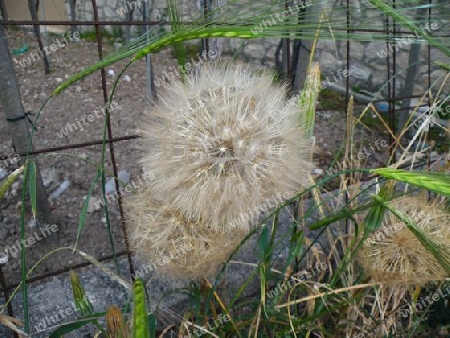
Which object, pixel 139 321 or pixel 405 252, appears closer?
pixel 139 321

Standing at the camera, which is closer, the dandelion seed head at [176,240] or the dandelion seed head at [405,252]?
the dandelion seed head at [176,240]

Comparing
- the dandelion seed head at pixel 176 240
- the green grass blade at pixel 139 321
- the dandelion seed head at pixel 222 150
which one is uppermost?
the dandelion seed head at pixel 222 150

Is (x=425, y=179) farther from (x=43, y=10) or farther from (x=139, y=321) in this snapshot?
(x=43, y=10)

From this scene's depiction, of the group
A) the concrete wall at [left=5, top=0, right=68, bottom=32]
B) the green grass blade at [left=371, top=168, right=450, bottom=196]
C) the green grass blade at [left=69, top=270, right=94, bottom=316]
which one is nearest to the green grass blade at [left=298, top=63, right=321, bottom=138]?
the green grass blade at [left=371, top=168, right=450, bottom=196]

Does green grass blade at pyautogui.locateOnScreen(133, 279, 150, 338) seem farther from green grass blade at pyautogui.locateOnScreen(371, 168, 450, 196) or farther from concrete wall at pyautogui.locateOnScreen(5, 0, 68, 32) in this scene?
concrete wall at pyautogui.locateOnScreen(5, 0, 68, 32)

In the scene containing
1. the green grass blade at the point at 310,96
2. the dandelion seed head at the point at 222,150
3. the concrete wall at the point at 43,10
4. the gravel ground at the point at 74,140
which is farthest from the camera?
the concrete wall at the point at 43,10

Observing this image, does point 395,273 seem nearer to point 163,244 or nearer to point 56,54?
point 163,244

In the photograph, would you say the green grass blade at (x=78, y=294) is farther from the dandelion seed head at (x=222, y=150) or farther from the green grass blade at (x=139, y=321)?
the green grass blade at (x=139, y=321)

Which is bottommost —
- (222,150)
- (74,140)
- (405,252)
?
(74,140)

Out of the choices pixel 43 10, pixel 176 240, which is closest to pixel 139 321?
pixel 176 240

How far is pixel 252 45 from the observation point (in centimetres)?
335

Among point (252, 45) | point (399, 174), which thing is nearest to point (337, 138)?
point (252, 45)

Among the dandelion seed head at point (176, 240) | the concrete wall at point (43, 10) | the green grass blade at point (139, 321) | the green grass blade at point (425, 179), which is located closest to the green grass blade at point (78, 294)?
the dandelion seed head at point (176, 240)

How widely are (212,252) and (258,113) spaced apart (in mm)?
193
